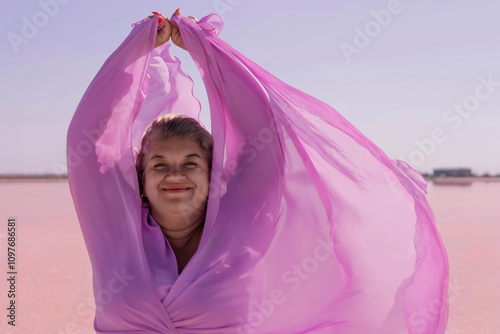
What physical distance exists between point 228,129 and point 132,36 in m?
0.74

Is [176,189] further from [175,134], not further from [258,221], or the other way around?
[258,221]

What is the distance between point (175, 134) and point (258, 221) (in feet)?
2.14

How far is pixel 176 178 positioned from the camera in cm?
273

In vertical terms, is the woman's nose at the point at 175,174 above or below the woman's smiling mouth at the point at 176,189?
above

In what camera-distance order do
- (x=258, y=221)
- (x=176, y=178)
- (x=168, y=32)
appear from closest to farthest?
(x=176, y=178), (x=258, y=221), (x=168, y=32)

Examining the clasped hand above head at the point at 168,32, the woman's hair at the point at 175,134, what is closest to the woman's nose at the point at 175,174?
the woman's hair at the point at 175,134

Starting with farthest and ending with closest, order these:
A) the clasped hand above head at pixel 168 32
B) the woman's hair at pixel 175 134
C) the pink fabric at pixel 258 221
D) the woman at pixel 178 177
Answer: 1. the clasped hand above head at pixel 168 32
2. the woman's hair at pixel 175 134
3. the woman at pixel 178 177
4. the pink fabric at pixel 258 221

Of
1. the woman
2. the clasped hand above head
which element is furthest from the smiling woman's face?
the clasped hand above head

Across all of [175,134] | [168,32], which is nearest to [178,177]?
[175,134]

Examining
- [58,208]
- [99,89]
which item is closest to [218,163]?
[99,89]

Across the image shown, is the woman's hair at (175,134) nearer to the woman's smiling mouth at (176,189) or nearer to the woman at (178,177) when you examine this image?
the woman at (178,177)

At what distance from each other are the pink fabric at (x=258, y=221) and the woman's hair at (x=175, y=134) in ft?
0.24

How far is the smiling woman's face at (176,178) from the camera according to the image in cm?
277

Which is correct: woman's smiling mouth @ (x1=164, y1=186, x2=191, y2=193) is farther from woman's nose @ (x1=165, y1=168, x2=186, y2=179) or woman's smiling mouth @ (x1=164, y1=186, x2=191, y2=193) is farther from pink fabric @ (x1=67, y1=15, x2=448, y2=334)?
pink fabric @ (x1=67, y1=15, x2=448, y2=334)
